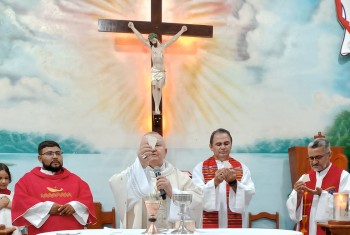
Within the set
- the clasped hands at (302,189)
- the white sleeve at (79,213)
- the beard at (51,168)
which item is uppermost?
the beard at (51,168)

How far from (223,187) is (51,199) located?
178cm

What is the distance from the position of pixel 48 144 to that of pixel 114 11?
2.62m

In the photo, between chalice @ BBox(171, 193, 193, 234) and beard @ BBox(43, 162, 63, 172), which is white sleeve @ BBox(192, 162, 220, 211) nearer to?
beard @ BBox(43, 162, 63, 172)

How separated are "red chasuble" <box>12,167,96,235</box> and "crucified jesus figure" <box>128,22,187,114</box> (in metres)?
1.82

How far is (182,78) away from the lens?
765cm

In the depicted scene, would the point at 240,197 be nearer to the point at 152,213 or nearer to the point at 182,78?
the point at 152,213

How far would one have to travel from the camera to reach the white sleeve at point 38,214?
208 inches

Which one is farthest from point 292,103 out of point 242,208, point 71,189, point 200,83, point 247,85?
point 71,189

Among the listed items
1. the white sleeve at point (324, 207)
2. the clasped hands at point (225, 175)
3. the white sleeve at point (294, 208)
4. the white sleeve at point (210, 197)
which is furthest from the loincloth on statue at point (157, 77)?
the white sleeve at point (324, 207)

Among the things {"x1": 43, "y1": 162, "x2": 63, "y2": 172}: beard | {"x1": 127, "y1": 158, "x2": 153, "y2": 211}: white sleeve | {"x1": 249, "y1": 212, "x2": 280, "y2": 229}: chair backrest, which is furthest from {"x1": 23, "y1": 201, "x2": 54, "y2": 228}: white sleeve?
{"x1": 249, "y1": 212, "x2": 280, "y2": 229}: chair backrest

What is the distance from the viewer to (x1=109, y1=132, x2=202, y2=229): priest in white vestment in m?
4.51

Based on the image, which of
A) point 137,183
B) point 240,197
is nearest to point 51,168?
point 137,183

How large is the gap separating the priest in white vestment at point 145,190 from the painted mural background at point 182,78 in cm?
247

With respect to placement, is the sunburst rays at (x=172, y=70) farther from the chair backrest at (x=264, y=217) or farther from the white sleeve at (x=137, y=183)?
the white sleeve at (x=137, y=183)
